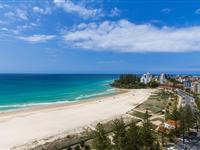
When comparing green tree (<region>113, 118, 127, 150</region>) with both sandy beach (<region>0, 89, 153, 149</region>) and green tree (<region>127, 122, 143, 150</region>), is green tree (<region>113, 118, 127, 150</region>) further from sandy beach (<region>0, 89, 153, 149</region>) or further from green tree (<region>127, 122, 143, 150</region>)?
sandy beach (<region>0, 89, 153, 149</region>)

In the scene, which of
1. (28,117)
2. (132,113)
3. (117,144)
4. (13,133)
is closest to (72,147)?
(117,144)

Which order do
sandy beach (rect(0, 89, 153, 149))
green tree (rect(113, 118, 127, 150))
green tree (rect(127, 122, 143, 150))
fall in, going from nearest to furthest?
green tree (rect(113, 118, 127, 150))
green tree (rect(127, 122, 143, 150))
sandy beach (rect(0, 89, 153, 149))

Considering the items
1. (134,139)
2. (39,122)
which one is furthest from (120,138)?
(39,122)

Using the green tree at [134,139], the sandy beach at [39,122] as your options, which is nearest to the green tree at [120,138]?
the green tree at [134,139]

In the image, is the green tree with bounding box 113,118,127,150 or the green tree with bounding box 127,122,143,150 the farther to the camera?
the green tree with bounding box 127,122,143,150

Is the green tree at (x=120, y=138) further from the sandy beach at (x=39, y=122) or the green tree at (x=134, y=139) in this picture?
the sandy beach at (x=39, y=122)

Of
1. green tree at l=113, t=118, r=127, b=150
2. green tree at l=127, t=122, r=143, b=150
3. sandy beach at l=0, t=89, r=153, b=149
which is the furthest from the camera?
sandy beach at l=0, t=89, r=153, b=149

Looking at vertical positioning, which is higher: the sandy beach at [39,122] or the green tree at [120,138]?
the green tree at [120,138]

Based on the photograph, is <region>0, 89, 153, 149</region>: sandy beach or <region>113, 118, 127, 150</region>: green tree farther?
<region>0, 89, 153, 149</region>: sandy beach

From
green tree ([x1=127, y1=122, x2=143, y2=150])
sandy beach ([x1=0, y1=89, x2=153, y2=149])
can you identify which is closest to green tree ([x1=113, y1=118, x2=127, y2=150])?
green tree ([x1=127, y1=122, x2=143, y2=150])

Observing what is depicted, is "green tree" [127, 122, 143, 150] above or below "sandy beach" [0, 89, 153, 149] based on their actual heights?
above

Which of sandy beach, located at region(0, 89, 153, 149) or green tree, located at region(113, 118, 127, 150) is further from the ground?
green tree, located at region(113, 118, 127, 150)
